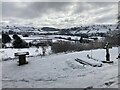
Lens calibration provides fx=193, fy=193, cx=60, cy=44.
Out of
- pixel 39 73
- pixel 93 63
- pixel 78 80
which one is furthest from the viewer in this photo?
pixel 93 63

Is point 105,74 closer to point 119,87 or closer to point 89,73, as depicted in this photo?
point 89,73

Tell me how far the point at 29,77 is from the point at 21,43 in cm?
3822

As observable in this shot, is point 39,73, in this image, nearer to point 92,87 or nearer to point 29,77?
point 29,77

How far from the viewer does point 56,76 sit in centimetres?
1045

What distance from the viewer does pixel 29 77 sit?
10.7m

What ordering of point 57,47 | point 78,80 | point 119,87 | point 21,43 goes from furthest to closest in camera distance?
point 21,43, point 57,47, point 78,80, point 119,87

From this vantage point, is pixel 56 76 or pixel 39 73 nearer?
pixel 56 76

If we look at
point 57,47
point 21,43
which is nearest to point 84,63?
point 57,47

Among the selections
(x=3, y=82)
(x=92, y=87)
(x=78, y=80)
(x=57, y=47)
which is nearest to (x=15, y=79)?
(x=3, y=82)

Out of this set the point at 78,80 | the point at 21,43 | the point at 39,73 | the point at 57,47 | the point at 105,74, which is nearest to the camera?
the point at 78,80

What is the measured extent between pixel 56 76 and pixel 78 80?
1536mm

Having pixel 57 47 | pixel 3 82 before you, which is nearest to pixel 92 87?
pixel 3 82

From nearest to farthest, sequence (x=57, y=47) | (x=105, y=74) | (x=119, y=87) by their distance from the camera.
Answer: (x=119, y=87)
(x=105, y=74)
(x=57, y=47)

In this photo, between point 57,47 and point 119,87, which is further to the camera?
point 57,47
